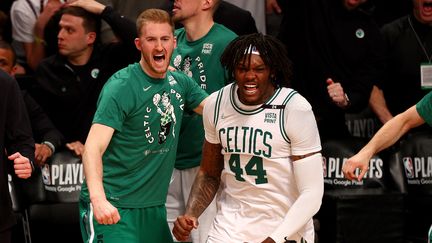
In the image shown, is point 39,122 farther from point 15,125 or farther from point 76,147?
point 15,125

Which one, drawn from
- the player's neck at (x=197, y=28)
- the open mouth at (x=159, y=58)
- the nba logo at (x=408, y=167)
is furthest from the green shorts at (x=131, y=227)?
the nba logo at (x=408, y=167)

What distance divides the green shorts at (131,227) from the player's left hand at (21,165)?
0.40 m

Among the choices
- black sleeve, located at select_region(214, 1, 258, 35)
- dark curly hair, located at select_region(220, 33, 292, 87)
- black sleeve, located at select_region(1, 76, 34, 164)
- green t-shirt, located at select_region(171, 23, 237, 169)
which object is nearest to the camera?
dark curly hair, located at select_region(220, 33, 292, 87)

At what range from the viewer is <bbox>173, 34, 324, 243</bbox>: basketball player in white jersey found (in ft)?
19.4

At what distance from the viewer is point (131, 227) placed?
6.52 m

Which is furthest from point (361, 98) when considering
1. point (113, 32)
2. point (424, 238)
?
point (113, 32)

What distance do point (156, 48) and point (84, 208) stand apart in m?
1.04

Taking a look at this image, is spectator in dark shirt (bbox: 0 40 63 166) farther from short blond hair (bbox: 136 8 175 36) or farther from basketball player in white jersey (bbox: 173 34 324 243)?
basketball player in white jersey (bbox: 173 34 324 243)

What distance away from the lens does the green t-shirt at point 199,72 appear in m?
7.23

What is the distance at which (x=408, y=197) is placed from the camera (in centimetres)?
815

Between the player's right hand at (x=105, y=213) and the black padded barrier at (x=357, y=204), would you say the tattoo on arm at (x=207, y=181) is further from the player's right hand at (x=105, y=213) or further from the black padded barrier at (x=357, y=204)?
the black padded barrier at (x=357, y=204)

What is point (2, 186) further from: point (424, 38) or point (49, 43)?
point (424, 38)

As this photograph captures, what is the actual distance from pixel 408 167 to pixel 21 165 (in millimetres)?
3063

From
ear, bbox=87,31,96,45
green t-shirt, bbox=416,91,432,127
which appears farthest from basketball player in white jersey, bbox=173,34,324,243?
ear, bbox=87,31,96,45
